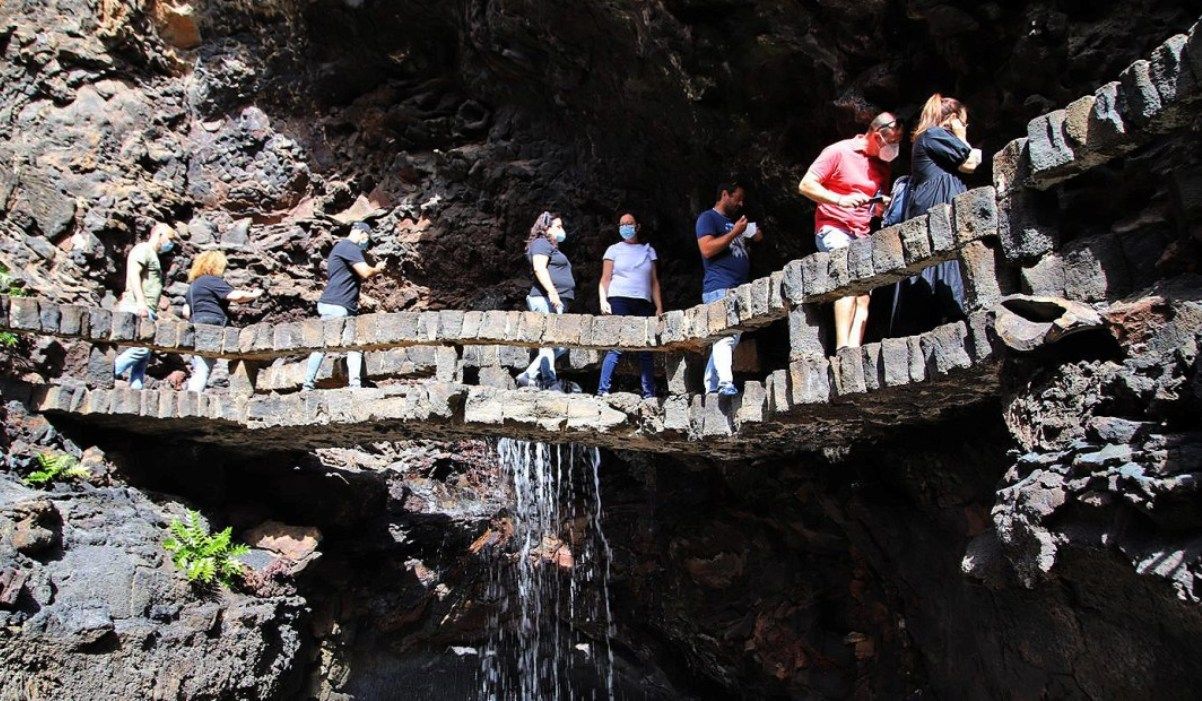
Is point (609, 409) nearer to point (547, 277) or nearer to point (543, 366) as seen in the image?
point (543, 366)

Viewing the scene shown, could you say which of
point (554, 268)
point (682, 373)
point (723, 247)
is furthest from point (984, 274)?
point (554, 268)

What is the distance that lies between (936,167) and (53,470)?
24.1 ft

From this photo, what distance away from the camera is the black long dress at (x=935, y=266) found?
582cm

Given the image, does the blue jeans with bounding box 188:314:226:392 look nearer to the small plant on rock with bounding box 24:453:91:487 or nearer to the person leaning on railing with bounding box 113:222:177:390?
the person leaning on railing with bounding box 113:222:177:390

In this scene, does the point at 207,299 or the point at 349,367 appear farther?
the point at 207,299

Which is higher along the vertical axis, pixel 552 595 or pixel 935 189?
pixel 935 189

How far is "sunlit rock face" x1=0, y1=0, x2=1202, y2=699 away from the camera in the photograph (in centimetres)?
459

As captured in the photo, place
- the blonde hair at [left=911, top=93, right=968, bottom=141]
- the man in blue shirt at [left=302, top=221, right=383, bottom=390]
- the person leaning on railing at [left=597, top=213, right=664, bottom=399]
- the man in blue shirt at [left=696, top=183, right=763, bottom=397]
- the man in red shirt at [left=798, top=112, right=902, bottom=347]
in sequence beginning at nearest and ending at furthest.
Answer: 1. the blonde hair at [left=911, top=93, right=968, bottom=141]
2. the man in red shirt at [left=798, top=112, right=902, bottom=347]
3. the man in blue shirt at [left=696, top=183, right=763, bottom=397]
4. the person leaning on railing at [left=597, top=213, right=664, bottom=399]
5. the man in blue shirt at [left=302, top=221, right=383, bottom=390]

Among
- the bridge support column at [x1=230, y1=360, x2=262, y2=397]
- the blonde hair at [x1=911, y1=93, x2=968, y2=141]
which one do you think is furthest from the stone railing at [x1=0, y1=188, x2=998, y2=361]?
the blonde hair at [x1=911, y1=93, x2=968, y2=141]

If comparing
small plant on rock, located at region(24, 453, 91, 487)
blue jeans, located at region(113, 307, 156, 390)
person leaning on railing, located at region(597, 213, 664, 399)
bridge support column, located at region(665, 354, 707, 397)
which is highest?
person leaning on railing, located at region(597, 213, 664, 399)

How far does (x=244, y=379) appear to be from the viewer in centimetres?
828

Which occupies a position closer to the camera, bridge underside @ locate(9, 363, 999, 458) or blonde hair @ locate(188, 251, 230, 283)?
bridge underside @ locate(9, 363, 999, 458)

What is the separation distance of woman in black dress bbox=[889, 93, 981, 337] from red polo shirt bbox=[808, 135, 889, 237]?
0.50 metres

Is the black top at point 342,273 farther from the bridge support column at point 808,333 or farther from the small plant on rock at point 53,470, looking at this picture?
the bridge support column at point 808,333
